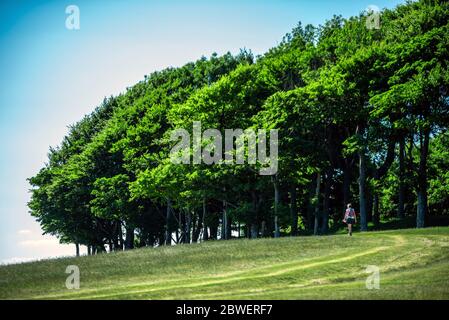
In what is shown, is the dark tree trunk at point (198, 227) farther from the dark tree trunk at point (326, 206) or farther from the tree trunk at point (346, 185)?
the tree trunk at point (346, 185)

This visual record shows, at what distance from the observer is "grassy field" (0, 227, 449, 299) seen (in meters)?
21.9

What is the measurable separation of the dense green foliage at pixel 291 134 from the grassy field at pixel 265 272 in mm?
12423

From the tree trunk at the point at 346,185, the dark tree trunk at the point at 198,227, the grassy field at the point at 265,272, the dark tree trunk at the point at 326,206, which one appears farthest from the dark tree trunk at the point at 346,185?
the dark tree trunk at the point at 198,227

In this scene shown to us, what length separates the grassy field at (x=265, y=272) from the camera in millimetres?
21875

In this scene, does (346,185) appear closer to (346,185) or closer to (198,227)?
(346,185)

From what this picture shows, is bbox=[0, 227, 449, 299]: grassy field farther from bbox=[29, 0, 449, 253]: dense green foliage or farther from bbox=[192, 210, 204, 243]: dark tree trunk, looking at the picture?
bbox=[192, 210, 204, 243]: dark tree trunk

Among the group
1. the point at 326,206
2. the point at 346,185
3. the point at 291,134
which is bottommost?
the point at 326,206

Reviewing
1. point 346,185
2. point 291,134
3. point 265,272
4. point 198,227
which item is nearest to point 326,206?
point 346,185

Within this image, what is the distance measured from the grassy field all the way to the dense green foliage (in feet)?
40.8

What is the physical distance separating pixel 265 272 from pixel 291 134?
26585mm

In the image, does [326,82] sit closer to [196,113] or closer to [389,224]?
[196,113]

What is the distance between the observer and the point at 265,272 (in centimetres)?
2716

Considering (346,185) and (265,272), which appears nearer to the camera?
(265,272)

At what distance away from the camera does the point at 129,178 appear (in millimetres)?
68875
